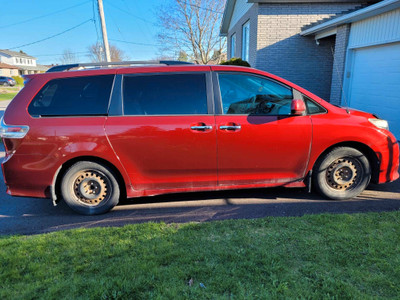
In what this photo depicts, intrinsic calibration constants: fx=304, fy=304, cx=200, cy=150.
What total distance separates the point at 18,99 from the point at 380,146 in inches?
195

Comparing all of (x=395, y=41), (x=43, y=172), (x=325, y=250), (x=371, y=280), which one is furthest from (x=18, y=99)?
(x=395, y=41)

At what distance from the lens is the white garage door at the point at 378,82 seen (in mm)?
7703

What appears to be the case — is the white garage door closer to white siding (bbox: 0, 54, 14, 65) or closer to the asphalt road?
the asphalt road

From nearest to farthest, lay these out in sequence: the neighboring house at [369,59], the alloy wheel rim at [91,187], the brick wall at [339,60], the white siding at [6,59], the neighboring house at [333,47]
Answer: the alloy wheel rim at [91,187] → the neighboring house at [369,59] → the neighboring house at [333,47] → the brick wall at [339,60] → the white siding at [6,59]

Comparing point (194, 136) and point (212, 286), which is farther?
point (194, 136)

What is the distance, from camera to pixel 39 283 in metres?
2.54

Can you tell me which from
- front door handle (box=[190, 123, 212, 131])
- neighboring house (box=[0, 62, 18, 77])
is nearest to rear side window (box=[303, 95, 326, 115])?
front door handle (box=[190, 123, 212, 131])

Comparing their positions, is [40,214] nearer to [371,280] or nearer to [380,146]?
[371,280]

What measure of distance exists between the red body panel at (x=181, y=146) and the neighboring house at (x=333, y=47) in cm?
476

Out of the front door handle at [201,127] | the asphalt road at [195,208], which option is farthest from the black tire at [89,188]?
the front door handle at [201,127]

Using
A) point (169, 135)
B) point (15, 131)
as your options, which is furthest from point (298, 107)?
point (15, 131)

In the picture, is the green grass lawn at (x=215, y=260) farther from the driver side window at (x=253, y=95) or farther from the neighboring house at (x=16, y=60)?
the neighboring house at (x=16, y=60)

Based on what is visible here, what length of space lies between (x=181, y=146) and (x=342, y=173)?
2.34 metres

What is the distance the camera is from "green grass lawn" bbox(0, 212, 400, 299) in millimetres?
2406
